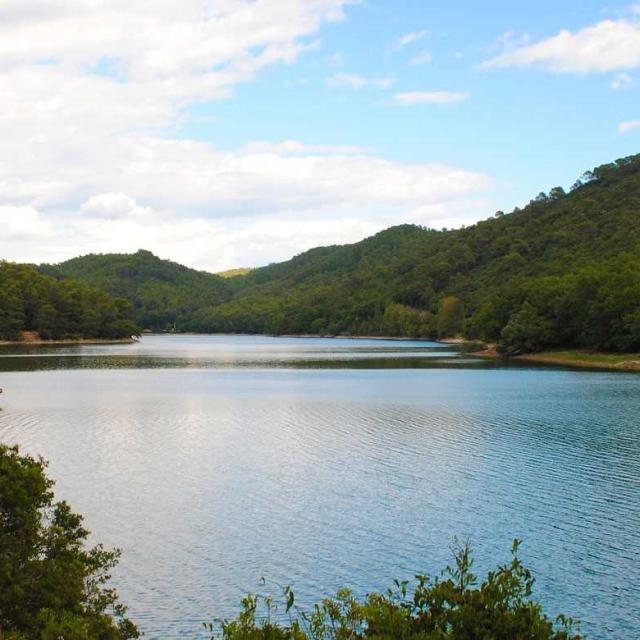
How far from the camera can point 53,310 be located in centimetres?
17125

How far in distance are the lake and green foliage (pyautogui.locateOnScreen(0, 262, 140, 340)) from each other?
10066 centimetres

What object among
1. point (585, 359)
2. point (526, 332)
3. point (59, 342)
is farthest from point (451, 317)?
point (59, 342)

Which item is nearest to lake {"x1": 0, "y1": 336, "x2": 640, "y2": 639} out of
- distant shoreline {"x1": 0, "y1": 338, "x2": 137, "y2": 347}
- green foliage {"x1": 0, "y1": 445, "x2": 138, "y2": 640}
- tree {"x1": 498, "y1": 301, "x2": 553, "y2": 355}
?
green foliage {"x1": 0, "y1": 445, "x2": 138, "y2": 640}

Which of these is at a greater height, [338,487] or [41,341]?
[41,341]

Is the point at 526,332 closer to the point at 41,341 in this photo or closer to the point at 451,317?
the point at 451,317

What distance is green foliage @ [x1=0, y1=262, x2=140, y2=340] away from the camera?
536 feet

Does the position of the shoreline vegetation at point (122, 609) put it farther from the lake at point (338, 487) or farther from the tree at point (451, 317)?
the tree at point (451, 317)

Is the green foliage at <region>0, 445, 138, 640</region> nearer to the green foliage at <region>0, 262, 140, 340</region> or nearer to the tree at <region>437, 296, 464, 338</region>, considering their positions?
the green foliage at <region>0, 262, 140, 340</region>

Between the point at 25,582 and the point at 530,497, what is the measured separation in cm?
2151

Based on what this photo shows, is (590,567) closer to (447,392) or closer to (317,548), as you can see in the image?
(317,548)

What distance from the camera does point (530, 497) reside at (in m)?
30.4

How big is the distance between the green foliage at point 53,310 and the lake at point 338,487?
100664mm

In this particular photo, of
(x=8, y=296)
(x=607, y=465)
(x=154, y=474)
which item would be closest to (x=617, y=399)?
(x=607, y=465)

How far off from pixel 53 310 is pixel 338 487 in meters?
151
